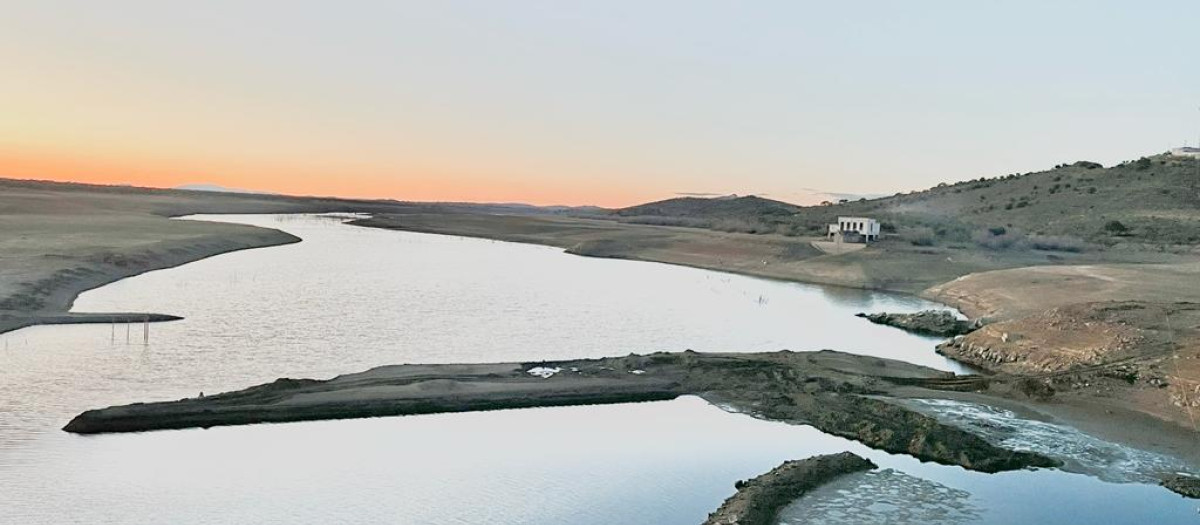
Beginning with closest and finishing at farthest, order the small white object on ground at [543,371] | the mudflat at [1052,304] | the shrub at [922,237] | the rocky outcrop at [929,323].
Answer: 1. the mudflat at [1052,304]
2. the small white object on ground at [543,371]
3. the rocky outcrop at [929,323]
4. the shrub at [922,237]

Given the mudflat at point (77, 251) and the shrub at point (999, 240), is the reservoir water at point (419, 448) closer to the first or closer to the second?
the mudflat at point (77, 251)

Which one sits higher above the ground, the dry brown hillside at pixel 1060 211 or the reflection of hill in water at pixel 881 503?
the dry brown hillside at pixel 1060 211

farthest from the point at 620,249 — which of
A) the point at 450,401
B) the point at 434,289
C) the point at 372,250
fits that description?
the point at 450,401

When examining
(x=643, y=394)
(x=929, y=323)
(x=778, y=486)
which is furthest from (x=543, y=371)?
(x=929, y=323)

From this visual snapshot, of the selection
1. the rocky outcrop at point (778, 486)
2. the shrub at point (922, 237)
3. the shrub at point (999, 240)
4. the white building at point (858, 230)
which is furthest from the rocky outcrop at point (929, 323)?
the white building at point (858, 230)

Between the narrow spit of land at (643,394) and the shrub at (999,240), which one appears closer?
the narrow spit of land at (643,394)

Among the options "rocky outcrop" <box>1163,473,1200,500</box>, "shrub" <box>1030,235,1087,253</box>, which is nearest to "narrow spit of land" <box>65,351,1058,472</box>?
"rocky outcrop" <box>1163,473,1200,500</box>

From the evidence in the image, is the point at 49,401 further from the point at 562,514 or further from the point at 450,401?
the point at 562,514
